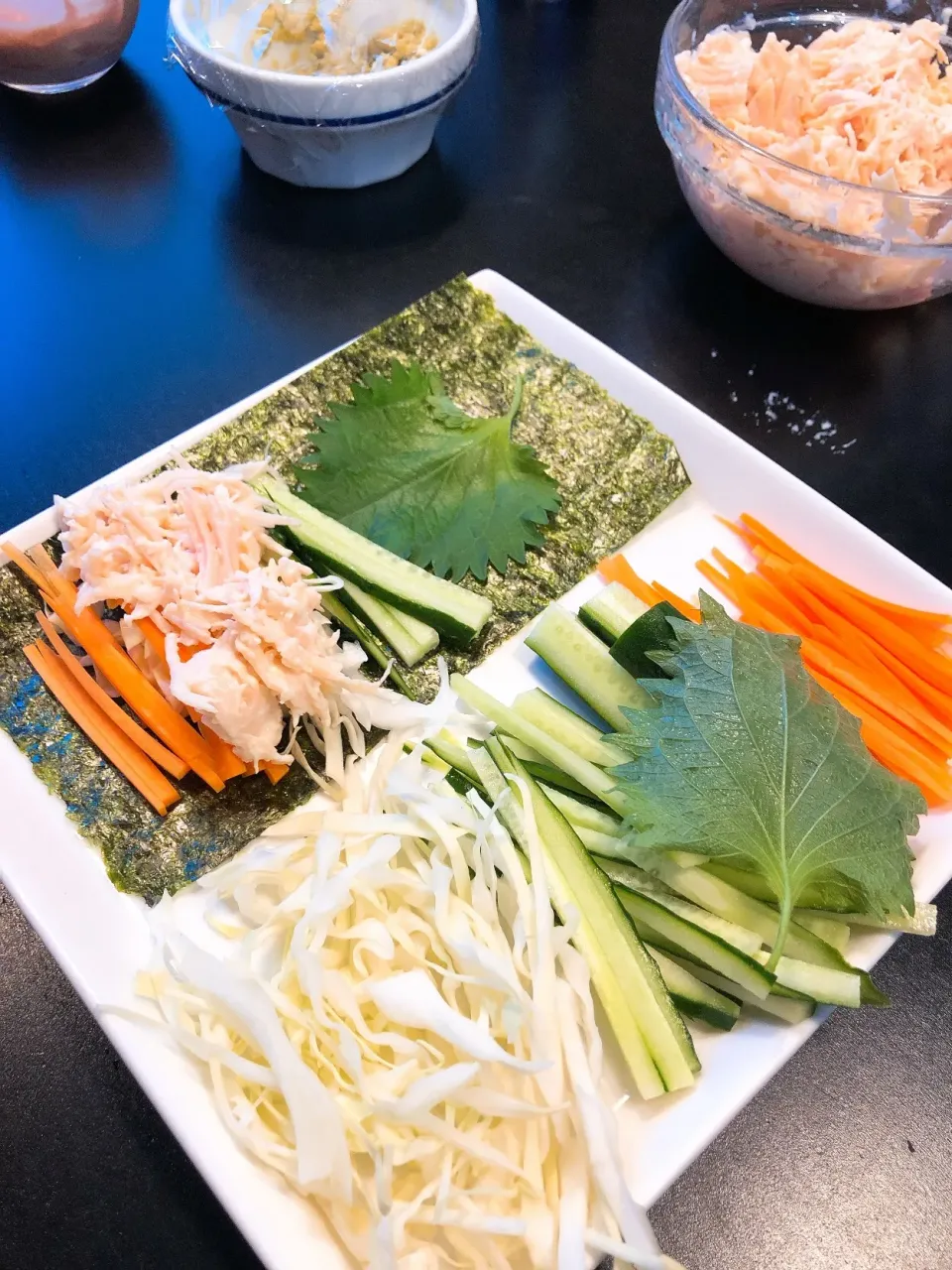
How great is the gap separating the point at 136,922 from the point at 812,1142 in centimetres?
115

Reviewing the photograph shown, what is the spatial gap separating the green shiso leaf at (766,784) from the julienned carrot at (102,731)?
31.8 inches

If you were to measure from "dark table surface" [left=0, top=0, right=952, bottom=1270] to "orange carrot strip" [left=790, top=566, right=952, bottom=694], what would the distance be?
1.50 feet

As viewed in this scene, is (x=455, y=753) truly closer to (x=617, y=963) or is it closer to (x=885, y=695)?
(x=617, y=963)

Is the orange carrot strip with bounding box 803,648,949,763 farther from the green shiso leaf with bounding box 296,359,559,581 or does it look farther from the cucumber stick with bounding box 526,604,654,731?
the green shiso leaf with bounding box 296,359,559,581

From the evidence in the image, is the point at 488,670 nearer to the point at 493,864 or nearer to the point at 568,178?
the point at 493,864

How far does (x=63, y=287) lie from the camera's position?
Result: 8.52 feet

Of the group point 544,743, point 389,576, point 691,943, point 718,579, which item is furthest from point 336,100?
point 691,943

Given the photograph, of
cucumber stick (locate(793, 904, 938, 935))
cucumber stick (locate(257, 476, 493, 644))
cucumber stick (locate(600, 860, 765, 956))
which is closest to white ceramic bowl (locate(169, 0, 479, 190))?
cucumber stick (locate(257, 476, 493, 644))

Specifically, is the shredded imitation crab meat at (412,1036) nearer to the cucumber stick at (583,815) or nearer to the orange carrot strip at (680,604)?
the cucumber stick at (583,815)

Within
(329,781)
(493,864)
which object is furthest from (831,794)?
(329,781)

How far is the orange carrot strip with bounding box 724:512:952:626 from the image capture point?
5.72 feet

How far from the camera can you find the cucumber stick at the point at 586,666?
1.68 meters

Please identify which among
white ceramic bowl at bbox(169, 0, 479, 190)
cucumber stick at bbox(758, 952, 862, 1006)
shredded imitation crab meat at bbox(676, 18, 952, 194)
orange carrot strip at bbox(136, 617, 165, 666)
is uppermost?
shredded imitation crab meat at bbox(676, 18, 952, 194)

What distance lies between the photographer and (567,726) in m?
1.64
